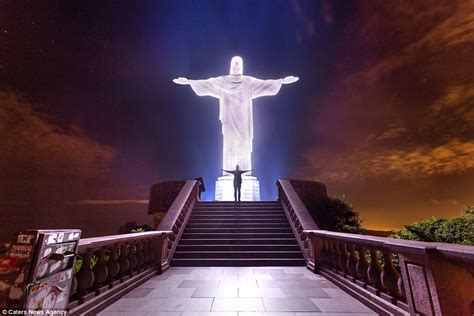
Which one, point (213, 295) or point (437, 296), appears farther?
point (213, 295)

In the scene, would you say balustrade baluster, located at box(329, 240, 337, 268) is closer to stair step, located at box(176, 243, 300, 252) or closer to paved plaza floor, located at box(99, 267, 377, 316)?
paved plaza floor, located at box(99, 267, 377, 316)

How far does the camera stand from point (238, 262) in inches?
256

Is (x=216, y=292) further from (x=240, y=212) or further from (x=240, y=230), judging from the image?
(x=240, y=212)

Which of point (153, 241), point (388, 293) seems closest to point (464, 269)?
point (388, 293)

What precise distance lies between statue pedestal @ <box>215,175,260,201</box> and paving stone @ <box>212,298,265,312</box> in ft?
31.2

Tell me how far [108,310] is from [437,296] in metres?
3.80

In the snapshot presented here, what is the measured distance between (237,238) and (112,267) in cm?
401

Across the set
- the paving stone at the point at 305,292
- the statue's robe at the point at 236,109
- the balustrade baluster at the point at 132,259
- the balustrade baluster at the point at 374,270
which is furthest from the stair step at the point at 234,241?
the statue's robe at the point at 236,109

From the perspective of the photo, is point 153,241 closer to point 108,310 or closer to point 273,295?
point 108,310

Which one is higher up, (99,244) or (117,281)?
(99,244)

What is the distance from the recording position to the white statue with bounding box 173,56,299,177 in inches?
556

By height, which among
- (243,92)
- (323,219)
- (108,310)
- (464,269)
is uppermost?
(243,92)

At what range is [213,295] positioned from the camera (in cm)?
405

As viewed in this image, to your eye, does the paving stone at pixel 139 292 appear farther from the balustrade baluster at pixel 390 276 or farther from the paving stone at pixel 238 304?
the balustrade baluster at pixel 390 276
